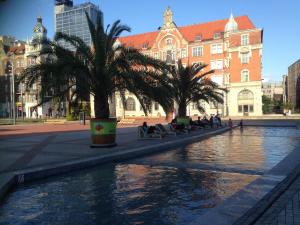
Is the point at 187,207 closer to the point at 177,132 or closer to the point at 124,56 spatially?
the point at 124,56

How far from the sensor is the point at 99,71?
17.2 m

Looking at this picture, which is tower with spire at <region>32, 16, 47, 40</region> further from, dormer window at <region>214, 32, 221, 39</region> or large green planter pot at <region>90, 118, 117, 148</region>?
dormer window at <region>214, 32, 221, 39</region>

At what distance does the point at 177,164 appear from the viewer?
1290 cm

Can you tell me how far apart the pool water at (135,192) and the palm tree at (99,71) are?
202 inches

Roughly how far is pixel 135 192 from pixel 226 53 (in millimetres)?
68385

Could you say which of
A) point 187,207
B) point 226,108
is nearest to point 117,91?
point 187,207

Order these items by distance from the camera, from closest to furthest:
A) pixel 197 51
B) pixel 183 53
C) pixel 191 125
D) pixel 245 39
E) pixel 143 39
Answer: pixel 191 125 → pixel 245 39 → pixel 197 51 → pixel 183 53 → pixel 143 39

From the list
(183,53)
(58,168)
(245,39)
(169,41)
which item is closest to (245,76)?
(245,39)

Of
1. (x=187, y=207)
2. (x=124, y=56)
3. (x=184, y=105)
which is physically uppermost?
(x=124, y=56)

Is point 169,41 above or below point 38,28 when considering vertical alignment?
above

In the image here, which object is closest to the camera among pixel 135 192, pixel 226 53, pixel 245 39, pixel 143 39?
pixel 135 192

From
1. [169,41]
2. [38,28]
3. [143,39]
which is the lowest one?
[38,28]

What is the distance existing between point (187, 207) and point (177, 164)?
18.6ft

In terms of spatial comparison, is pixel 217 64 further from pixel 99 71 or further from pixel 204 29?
pixel 99 71
